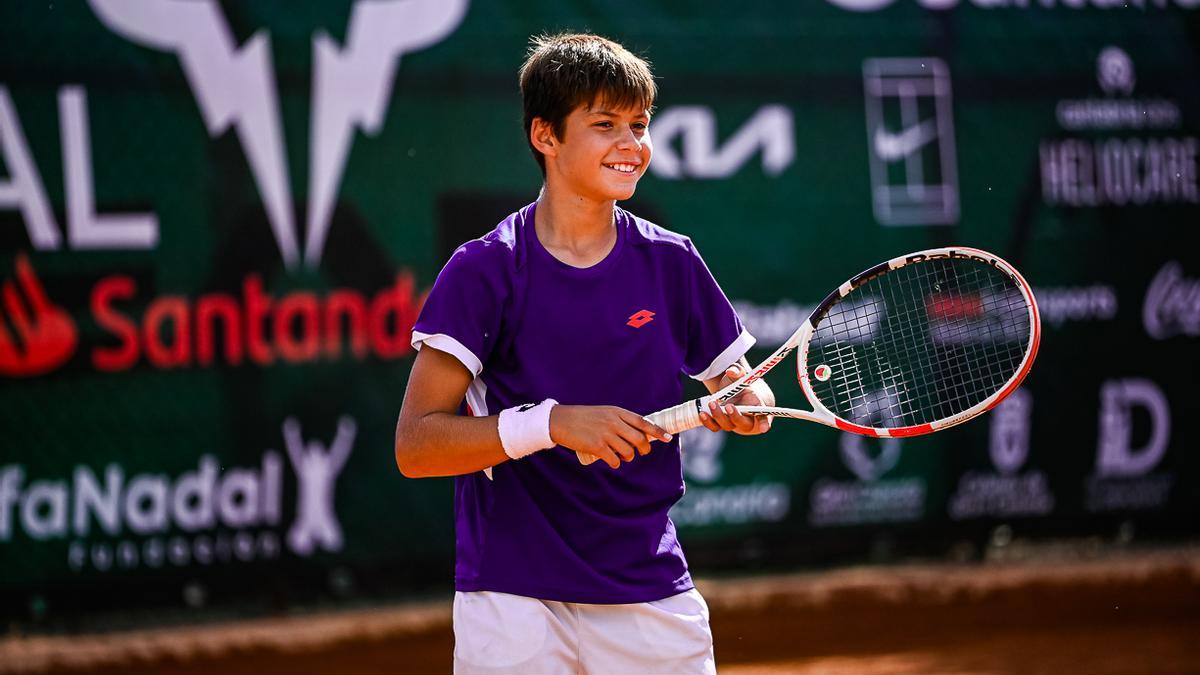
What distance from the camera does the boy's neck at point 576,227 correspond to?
105 inches

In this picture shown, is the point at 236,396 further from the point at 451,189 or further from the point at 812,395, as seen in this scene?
the point at 812,395

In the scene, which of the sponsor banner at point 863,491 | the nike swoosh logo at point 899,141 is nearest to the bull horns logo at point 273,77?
the nike swoosh logo at point 899,141

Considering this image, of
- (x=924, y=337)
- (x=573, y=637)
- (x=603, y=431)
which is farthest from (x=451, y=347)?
(x=924, y=337)

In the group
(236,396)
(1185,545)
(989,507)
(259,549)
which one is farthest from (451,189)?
(1185,545)

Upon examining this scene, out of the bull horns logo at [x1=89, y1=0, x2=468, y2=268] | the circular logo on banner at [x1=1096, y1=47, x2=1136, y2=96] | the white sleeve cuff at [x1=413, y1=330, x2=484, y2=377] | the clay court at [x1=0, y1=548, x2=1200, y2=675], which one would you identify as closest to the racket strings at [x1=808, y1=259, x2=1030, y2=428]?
the clay court at [x1=0, y1=548, x2=1200, y2=675]

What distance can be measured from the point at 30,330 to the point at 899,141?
3.48 meters

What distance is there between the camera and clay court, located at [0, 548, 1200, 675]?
5.27 metres

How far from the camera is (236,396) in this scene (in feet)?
17.3

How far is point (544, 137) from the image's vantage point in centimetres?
273

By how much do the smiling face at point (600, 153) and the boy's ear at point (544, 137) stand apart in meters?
0.02

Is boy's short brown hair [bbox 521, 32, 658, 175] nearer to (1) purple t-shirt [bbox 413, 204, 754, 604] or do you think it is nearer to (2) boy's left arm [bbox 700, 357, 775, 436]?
(1) purple t-shirt [bbox 413, 204, 754, 604]

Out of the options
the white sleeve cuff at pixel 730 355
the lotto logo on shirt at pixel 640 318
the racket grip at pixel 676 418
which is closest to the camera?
the racket grip at pixel 676 418

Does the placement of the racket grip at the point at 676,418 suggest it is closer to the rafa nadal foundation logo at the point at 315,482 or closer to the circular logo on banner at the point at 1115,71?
the rafa nadal foundation logo at the point at 315,482

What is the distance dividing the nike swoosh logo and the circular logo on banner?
2.98 feet
